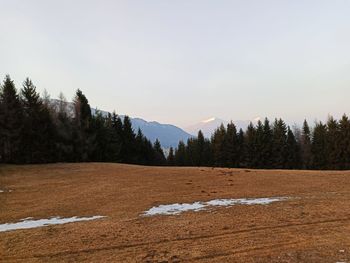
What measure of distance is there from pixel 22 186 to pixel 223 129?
181 ft

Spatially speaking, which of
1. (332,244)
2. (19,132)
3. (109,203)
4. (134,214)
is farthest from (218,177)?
(19,132)

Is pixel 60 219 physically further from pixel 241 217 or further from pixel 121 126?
pixel 121 126

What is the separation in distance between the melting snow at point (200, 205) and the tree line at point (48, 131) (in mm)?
36121

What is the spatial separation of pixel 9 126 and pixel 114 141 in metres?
21.9

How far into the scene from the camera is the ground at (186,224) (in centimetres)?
1189

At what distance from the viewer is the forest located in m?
51.0

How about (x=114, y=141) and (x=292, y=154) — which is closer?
(x=114, y=141)

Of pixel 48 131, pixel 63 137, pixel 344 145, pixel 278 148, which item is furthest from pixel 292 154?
pixel 48 131

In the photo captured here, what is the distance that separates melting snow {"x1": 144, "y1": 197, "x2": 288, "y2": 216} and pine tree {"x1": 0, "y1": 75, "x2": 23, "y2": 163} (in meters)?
36.1

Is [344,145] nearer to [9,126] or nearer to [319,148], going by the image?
[319,148]

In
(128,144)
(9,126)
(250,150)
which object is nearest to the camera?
(9,126)

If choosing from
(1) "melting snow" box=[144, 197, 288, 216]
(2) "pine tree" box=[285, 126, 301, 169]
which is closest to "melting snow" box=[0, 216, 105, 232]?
(1) "melting snow" box=[144, 197, 288, 216]

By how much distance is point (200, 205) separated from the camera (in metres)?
20.5

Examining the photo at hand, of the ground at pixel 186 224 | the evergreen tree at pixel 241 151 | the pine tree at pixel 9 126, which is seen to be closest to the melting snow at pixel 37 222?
the ground at pixel 186 224
